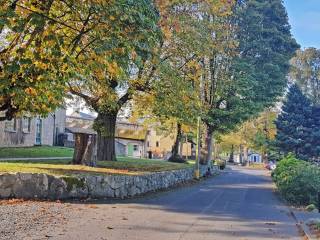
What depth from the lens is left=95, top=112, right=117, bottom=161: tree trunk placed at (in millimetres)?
25750

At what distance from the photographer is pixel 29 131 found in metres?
41.2

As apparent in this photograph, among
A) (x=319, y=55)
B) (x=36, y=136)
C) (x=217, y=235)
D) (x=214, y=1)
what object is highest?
(x=319, y=55)

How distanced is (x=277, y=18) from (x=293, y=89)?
624 centimetres

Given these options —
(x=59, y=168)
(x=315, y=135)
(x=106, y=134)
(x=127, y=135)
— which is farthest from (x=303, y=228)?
(x=127, y=135)

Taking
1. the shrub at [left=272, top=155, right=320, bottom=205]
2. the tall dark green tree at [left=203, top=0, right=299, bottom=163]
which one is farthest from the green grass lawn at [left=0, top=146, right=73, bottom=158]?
the shrub at [left=272, top=155, right=320, bottom=205]

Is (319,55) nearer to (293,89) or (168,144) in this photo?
(168,144)

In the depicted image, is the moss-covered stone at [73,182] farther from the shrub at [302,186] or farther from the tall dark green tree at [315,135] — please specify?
the tall dark green tree at [315,135]

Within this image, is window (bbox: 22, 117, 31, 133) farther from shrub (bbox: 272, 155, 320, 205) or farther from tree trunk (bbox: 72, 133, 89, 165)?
shrub (bbox: 272, 155, 320, 205)

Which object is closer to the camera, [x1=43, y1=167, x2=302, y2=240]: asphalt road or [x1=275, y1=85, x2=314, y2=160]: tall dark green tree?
[x1=43, y1=167, x2=302, y2=240]: asphalt road

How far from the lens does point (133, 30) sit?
10680mm

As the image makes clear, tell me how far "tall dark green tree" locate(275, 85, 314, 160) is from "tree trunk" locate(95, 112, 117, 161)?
2076 cm

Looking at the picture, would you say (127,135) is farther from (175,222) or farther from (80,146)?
(175,222)

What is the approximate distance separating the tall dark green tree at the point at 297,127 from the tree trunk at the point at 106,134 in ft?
68.1

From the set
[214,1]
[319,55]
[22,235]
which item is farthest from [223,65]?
[319,55]
